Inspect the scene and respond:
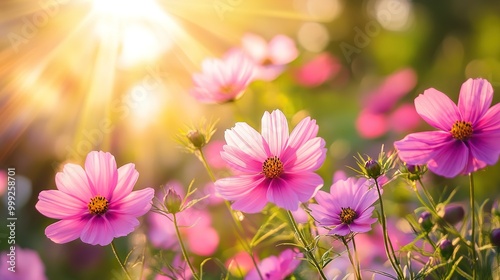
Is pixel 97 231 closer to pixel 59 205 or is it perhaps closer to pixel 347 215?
pixel 59 205

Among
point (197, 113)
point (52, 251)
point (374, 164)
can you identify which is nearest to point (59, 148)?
point (52, 251)

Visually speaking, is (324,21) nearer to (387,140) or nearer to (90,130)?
(387,140)

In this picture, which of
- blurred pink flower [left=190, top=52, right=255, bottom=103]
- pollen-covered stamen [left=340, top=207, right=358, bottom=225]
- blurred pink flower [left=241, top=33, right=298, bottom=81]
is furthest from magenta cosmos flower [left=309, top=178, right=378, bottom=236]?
blurred pink flower [left=241, top=33, right=298, bottom=81]

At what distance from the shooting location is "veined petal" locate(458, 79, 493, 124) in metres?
0.50

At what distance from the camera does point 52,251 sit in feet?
4.26

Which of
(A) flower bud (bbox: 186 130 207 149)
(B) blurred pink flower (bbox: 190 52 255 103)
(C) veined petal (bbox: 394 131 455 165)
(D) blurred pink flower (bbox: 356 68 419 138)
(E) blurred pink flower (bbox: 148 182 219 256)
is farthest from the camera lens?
(D) blurred pink flower (bbox: 356 68 419 138)

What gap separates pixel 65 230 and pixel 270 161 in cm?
17

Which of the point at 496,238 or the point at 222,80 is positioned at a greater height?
the point at 222,80

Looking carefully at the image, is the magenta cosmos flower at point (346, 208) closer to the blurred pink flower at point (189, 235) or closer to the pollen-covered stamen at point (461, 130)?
the pollen-covered stamen at point (461, 130)

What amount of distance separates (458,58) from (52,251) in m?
1.33

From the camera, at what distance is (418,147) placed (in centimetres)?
48

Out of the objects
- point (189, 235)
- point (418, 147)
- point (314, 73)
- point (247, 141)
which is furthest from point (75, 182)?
point (314, 73)

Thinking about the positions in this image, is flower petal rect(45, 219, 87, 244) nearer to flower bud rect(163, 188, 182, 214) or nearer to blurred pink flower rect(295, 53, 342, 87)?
flower bud rect(163, 188, 182, 214)

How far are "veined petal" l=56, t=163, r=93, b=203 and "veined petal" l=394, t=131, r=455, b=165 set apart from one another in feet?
0.79
